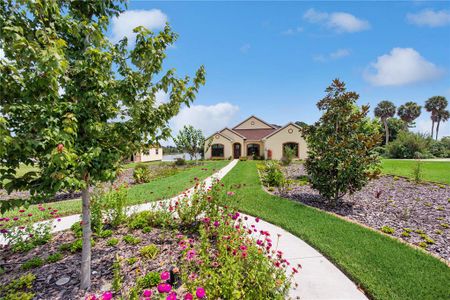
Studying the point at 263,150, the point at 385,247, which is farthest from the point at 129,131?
the point at 263,150

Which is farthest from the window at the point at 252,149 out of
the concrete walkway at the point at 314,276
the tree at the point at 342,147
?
the concrete walkway at the point at 314,276

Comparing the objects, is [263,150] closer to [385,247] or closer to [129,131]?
[385,247]

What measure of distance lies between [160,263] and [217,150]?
2677 cm

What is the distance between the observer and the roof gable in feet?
107

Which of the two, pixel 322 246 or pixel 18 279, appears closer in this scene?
pixel 18 279

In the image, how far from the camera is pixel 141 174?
3277mm

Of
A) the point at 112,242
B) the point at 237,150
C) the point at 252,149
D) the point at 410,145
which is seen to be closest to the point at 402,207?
the point at 112,242

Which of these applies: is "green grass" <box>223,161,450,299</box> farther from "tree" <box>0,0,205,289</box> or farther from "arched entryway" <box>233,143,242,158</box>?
"arched entryway" <box>233,143,242,158</box>

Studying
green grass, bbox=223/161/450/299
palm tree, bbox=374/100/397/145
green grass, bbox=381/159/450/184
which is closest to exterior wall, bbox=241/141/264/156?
green grass, bbox=381/159/450/184

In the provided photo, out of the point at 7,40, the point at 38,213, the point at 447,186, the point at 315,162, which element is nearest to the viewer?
the point at 7,40

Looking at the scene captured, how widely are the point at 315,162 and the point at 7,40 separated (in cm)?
717

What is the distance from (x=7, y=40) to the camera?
2174 millimetres

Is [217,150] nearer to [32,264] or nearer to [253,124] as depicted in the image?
[253,124]

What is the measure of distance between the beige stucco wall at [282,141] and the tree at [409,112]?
129ft
